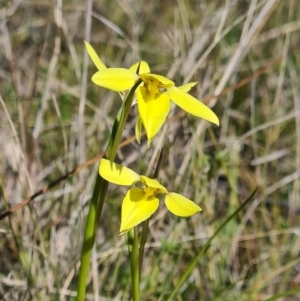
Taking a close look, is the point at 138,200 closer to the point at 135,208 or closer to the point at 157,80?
the point at 135,208

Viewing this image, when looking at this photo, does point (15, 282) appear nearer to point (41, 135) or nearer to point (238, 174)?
point (41, 135)

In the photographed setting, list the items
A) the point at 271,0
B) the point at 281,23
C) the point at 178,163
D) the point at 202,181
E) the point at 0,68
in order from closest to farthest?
the point at 202,181 < the point at 271,0 < the point at 178,163 < the point at 0,68 < the point at 281,23

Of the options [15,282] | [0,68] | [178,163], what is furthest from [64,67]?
[15,282]

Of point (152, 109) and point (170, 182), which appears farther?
point (170, 182)

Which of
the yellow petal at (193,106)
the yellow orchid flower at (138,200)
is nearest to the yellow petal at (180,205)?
the yellow orchid flower at (138,200)

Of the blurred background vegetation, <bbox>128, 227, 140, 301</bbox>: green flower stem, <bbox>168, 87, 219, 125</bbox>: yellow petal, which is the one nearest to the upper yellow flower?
<bbox>168, 87, 219, 125</bbox>: yellow petal

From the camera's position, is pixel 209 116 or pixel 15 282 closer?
pixel 209 116

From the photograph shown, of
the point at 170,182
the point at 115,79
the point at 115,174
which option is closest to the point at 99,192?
the point at 115,174
